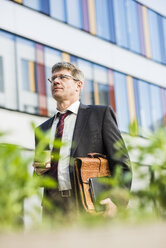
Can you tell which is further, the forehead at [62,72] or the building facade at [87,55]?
the building facade at [87,55]

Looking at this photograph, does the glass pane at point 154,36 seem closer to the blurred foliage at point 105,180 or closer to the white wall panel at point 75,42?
the white wall panel at point 75,42

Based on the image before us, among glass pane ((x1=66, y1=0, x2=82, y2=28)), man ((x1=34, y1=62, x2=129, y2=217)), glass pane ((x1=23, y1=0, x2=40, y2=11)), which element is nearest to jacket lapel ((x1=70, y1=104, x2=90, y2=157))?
man ((x1=34, y1=62, x2=129, y2=217))

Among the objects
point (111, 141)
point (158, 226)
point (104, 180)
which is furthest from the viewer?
point (111, 141)

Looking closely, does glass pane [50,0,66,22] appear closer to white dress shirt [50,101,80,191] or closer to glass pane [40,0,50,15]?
glass pane [40,0,50,15]

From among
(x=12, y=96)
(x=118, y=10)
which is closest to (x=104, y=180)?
(x=12, y=96)

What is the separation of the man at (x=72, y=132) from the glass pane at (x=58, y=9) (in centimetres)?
1195

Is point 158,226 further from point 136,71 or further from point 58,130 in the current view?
point 136,71

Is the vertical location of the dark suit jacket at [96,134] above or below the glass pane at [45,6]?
below

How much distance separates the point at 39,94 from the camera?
15.0m

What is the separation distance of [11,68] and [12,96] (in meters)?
0.77

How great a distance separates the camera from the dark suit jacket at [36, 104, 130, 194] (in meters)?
3.79

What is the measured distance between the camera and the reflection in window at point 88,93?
1675 cm

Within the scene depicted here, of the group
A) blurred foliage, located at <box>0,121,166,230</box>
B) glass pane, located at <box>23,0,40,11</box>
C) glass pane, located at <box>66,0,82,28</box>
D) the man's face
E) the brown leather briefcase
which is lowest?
blurred foliage, located at <box>0,121,166,230</box>

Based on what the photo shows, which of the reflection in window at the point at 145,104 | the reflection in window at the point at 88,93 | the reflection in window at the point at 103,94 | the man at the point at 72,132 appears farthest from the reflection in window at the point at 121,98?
the man at the point at 72,132
